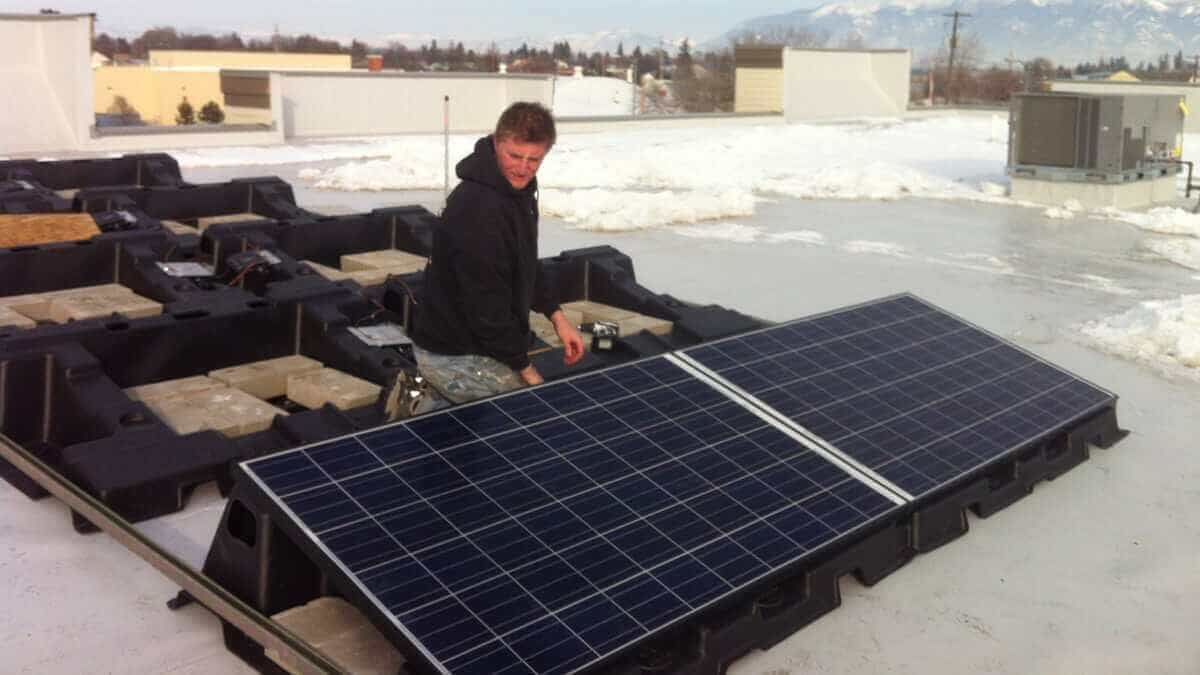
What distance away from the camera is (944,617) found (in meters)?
4.61

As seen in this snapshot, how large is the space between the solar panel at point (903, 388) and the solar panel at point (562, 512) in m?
0.30

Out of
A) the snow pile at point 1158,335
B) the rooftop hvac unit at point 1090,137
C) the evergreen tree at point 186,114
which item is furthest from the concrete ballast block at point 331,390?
the evergreen tree at point 186,114

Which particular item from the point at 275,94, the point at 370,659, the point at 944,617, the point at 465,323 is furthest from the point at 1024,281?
the point at 275,94

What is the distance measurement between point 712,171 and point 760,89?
22.4 m

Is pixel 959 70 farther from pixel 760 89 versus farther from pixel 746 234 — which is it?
pixel 746 234

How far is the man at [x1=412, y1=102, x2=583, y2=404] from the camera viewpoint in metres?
4.44

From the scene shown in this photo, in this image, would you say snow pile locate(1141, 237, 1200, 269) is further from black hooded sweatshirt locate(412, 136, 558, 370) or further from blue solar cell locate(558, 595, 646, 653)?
blue solar cell locate(558, 595, 646, 653)

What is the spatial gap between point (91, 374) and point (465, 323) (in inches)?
100

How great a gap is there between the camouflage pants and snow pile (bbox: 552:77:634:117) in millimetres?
45264

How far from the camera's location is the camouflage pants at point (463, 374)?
15.6 feet

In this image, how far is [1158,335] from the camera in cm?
850

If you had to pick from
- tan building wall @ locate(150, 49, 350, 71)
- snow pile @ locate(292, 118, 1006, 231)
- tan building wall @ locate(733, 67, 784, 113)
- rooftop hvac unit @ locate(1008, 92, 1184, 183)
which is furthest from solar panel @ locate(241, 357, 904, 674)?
tan building wall @ locate(150, 49, 350, 71)

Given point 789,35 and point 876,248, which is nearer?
point 876,248

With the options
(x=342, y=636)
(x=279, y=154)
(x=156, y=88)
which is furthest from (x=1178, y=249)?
(x=156, y=88)
